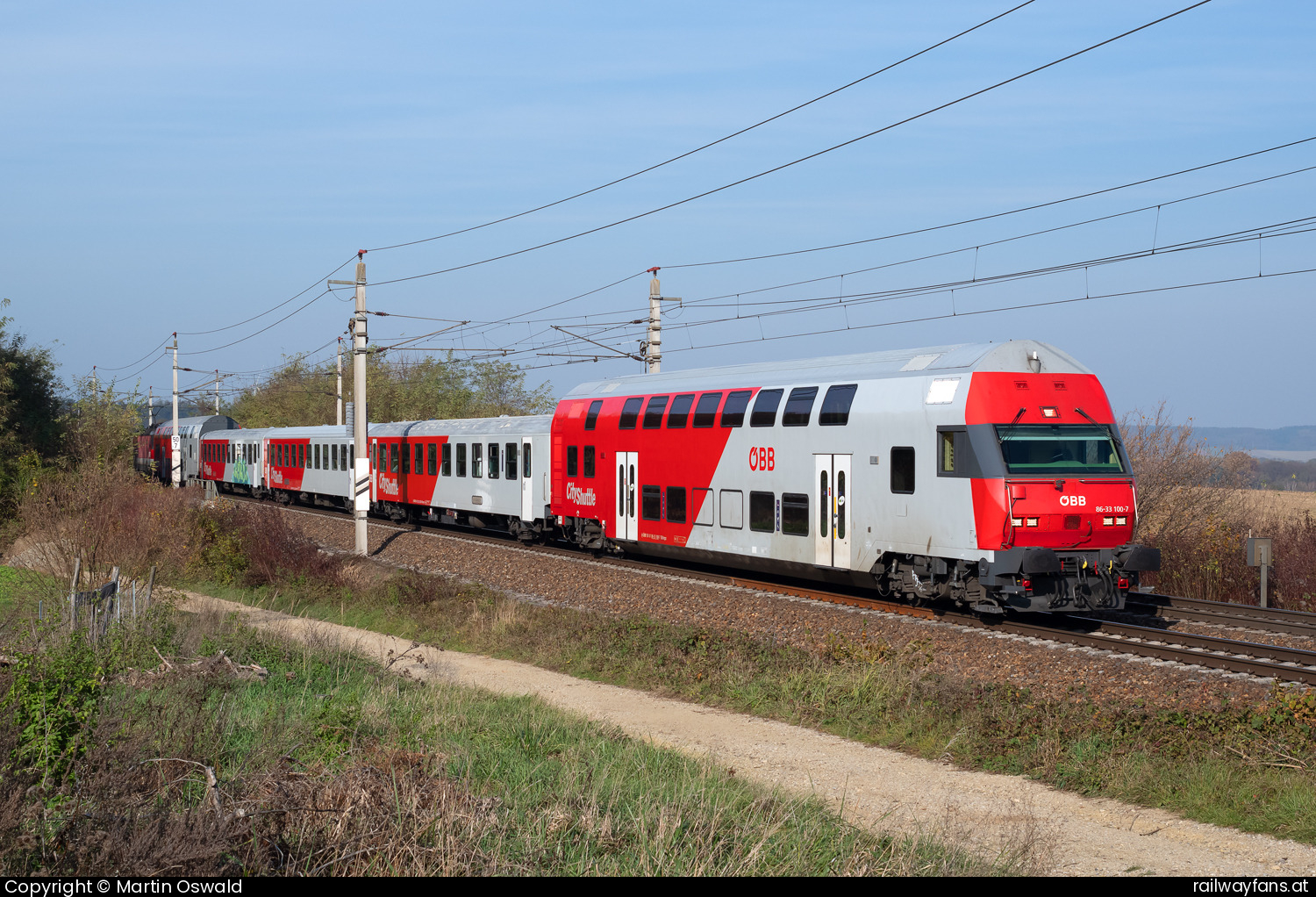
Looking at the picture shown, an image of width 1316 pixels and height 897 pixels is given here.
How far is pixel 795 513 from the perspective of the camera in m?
18.5

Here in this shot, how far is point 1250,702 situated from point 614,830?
7.45 m

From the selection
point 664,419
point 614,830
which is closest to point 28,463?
point 664,419

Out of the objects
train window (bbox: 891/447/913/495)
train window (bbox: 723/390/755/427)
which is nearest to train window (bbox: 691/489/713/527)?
train window (bbox: 723/390/755/427)

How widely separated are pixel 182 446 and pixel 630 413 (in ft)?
159

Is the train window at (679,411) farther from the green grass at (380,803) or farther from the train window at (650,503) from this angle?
the green grass at (380,803)

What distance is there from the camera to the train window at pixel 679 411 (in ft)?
68.9

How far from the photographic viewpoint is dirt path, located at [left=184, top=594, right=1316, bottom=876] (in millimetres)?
7141

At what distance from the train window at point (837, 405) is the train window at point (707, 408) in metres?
2.92

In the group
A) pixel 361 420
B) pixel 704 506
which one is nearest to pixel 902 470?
pixel 704 506

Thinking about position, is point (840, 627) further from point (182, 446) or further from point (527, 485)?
point (182, 446)

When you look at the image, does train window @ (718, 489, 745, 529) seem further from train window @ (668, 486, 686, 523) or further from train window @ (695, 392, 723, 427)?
train window @ (695, 392, 723, 427)

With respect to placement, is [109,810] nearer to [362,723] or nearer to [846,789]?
[362,723]

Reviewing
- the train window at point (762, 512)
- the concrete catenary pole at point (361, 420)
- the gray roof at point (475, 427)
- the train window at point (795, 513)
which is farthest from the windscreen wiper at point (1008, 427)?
the concrete catenary pole at point (361, 420)

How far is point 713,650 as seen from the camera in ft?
47.4
